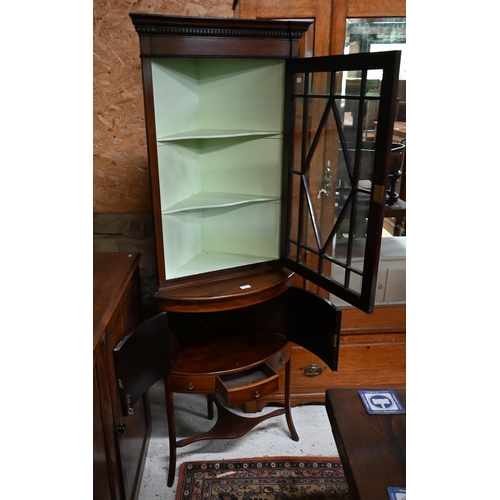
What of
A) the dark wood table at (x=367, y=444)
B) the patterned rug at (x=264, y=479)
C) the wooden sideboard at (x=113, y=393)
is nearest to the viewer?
the dark wood table at (x=367, y=444)

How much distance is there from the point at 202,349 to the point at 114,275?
52cm

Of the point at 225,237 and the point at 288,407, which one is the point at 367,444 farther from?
the point at 225,237

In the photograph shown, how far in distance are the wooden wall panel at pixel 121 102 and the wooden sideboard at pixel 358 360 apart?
1.11 meters

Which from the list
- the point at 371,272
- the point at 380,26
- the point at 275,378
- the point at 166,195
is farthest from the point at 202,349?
the point at 380,26

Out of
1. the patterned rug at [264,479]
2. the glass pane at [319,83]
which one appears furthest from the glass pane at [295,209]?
the patterned rug at [264,479]

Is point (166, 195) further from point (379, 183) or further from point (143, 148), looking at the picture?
point (379, 183)

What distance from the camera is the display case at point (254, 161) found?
1.43 meters

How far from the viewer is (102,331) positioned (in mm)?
1162

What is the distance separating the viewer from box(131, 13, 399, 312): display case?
143cm

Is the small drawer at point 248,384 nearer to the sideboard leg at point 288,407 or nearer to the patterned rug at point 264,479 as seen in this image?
the sideboard leg at point 288,407

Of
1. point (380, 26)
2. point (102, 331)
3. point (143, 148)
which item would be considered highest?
point (380, 26)

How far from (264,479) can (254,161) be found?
51.2 inches

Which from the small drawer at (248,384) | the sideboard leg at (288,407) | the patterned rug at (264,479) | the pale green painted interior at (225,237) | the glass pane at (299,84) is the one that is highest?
the glass pane at (299,84)

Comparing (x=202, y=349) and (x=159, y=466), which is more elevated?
(x=202, y=349)
